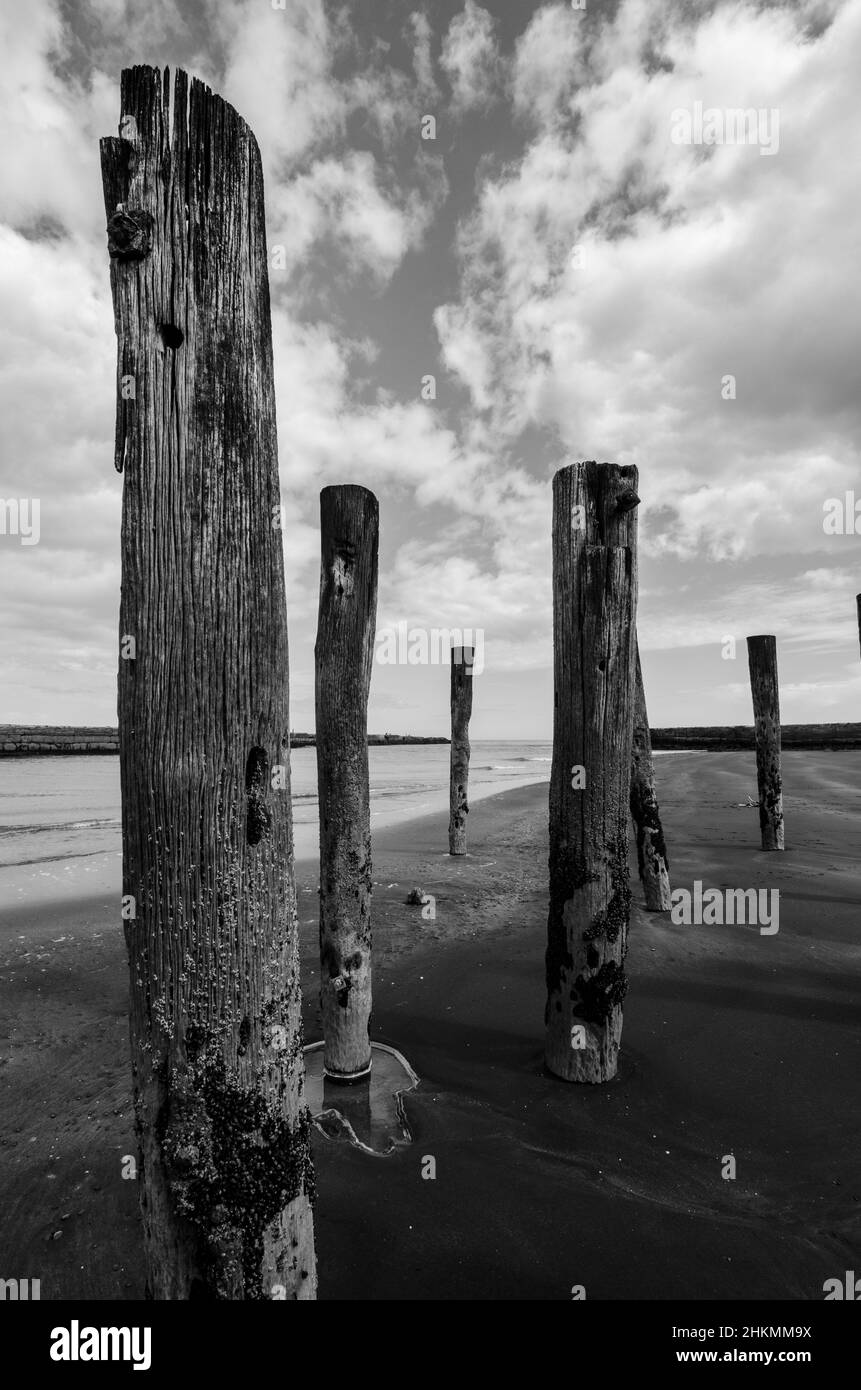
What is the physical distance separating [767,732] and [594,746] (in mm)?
8302

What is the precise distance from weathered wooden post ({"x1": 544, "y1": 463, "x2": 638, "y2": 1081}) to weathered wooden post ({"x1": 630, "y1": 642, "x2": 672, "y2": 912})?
3.30 m

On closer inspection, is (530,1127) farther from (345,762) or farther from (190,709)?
(190,709)

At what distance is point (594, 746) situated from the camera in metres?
4.03

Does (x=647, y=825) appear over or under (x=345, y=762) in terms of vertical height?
under

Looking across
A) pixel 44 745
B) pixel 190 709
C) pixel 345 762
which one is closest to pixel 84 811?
pixel 345 762

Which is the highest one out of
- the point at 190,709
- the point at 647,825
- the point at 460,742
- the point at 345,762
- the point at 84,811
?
the point at 190,709

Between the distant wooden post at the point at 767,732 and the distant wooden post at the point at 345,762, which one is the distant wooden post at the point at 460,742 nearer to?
the distant wooden post at the point at 767,732

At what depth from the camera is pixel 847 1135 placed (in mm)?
3549

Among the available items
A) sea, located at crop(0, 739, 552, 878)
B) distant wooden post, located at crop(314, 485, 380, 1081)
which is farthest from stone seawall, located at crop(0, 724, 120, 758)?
distant wooden post, located at crop(314, 485, 380, 1081)

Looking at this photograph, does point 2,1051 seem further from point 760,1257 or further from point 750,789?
point 750,789

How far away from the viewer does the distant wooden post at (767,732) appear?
34.7 feet

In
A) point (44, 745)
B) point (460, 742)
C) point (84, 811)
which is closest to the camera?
point (460, 742)

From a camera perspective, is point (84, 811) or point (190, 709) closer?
point (190, 709)
